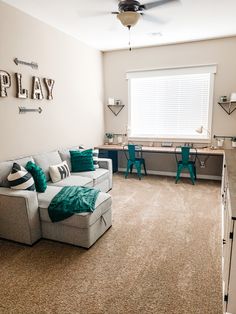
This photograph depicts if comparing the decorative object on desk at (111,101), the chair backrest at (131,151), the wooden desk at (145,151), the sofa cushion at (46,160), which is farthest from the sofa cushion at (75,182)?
the decorative object on desk at (111,101)

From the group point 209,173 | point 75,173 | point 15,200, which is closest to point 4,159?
point 15,200

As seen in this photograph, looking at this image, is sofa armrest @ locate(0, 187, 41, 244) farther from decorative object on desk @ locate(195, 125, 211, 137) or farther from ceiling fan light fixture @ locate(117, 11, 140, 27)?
decorative object on desk @ locate(195, 125, 211, 137)

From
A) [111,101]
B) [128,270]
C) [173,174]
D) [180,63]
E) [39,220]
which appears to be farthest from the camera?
[111,101]

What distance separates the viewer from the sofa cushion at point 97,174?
151 inches

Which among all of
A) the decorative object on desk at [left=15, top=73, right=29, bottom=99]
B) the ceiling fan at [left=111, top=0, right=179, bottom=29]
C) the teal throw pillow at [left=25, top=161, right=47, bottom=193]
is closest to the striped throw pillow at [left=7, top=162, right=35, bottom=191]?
the teal throw pillow at [left=25, top=161, right=47, bottom=193]

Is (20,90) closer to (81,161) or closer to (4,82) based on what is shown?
(4,82)

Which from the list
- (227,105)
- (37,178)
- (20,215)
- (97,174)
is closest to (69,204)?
(20,215)

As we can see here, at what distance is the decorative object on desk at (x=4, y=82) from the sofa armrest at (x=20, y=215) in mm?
1256

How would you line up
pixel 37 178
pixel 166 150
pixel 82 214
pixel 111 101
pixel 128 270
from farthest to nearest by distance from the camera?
1. pixel 111 101
2. pixel 166 150
3. pixel 37 178
4. pixel 82 214
5. pixel 128 270

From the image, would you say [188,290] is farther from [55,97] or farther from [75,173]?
[55,97]

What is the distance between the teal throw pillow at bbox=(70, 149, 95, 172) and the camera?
4.10m

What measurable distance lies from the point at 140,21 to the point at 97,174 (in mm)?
2506

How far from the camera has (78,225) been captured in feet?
8.26

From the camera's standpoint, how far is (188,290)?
6.40 ft
